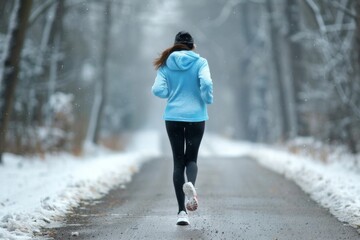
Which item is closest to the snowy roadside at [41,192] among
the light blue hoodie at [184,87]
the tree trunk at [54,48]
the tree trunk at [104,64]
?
the light blue hoodie at [184,87]

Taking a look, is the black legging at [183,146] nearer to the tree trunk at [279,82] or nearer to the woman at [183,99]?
the woman at [183,99]

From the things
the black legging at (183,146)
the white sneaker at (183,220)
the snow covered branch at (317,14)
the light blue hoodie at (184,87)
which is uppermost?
the snow covered branch at (317,14)

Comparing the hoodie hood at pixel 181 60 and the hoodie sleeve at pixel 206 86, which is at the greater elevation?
the hoodie hood at pixel 181 60

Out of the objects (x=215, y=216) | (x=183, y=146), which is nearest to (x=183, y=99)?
(x=183, y=146)

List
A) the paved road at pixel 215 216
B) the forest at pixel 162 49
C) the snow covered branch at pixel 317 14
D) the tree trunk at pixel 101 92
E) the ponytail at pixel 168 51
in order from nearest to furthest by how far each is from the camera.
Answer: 1. the paved road at pixel 215 216
2. the ponytail at pixel 168 51
3. the snow covered branch at pixel 317 14
4. the forest at pixel 162 49
5. the tree trunk at pixel 101 92

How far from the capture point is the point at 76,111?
24.1m

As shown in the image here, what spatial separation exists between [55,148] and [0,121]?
660 centimetres

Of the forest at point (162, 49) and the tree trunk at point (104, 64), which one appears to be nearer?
the forest at point (162, 49)

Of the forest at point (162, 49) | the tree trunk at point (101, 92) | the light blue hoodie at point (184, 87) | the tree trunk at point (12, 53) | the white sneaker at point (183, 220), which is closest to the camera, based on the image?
the white sneaker at point (183, 220)

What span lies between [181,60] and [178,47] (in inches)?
8.3

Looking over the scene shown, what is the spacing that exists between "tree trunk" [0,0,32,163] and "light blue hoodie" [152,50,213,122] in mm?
7306

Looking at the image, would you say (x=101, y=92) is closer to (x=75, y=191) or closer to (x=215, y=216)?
(x=75, y=191)

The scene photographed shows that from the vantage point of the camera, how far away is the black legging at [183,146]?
22.2 feet

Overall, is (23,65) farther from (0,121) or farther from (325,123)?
(325,123)
